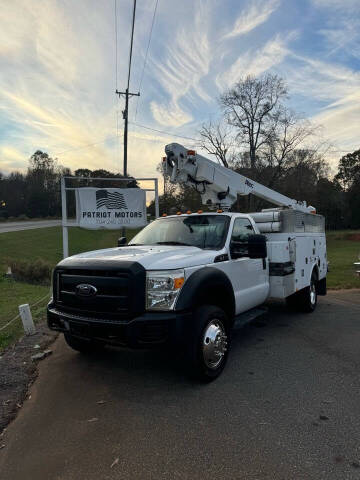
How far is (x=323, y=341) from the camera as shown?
533cm

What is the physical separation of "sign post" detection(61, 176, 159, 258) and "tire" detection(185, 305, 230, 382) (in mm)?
4878

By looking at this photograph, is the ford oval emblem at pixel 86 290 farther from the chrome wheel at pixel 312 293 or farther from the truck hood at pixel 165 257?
the chrome wheel at pixel 312 293

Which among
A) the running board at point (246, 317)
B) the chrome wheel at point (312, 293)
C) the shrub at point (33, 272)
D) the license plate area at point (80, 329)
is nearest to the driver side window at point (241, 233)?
the running board at point (246, 317)

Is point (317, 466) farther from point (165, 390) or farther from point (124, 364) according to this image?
point (124, 364)

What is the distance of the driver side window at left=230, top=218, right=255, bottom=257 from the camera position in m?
4.88

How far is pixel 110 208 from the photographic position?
27.7ft

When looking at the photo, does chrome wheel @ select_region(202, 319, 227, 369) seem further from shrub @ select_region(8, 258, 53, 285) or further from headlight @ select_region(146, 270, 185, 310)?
shrub @ select_region(8, 258, 53, 285)

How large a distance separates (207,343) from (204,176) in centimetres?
361

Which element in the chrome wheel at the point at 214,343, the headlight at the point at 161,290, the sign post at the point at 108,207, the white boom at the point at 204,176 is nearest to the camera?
the headlight at the point at 161,290

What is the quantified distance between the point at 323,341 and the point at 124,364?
9.93 ft

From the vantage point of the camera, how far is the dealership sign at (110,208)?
8.23 metres

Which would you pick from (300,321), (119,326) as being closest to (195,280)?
(119,326)

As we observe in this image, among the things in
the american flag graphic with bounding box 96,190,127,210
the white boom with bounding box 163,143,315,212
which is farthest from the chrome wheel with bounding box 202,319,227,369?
the american flag graphic with bounding box 96,190,127,210

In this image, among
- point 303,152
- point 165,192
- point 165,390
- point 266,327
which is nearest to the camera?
point 165,390
